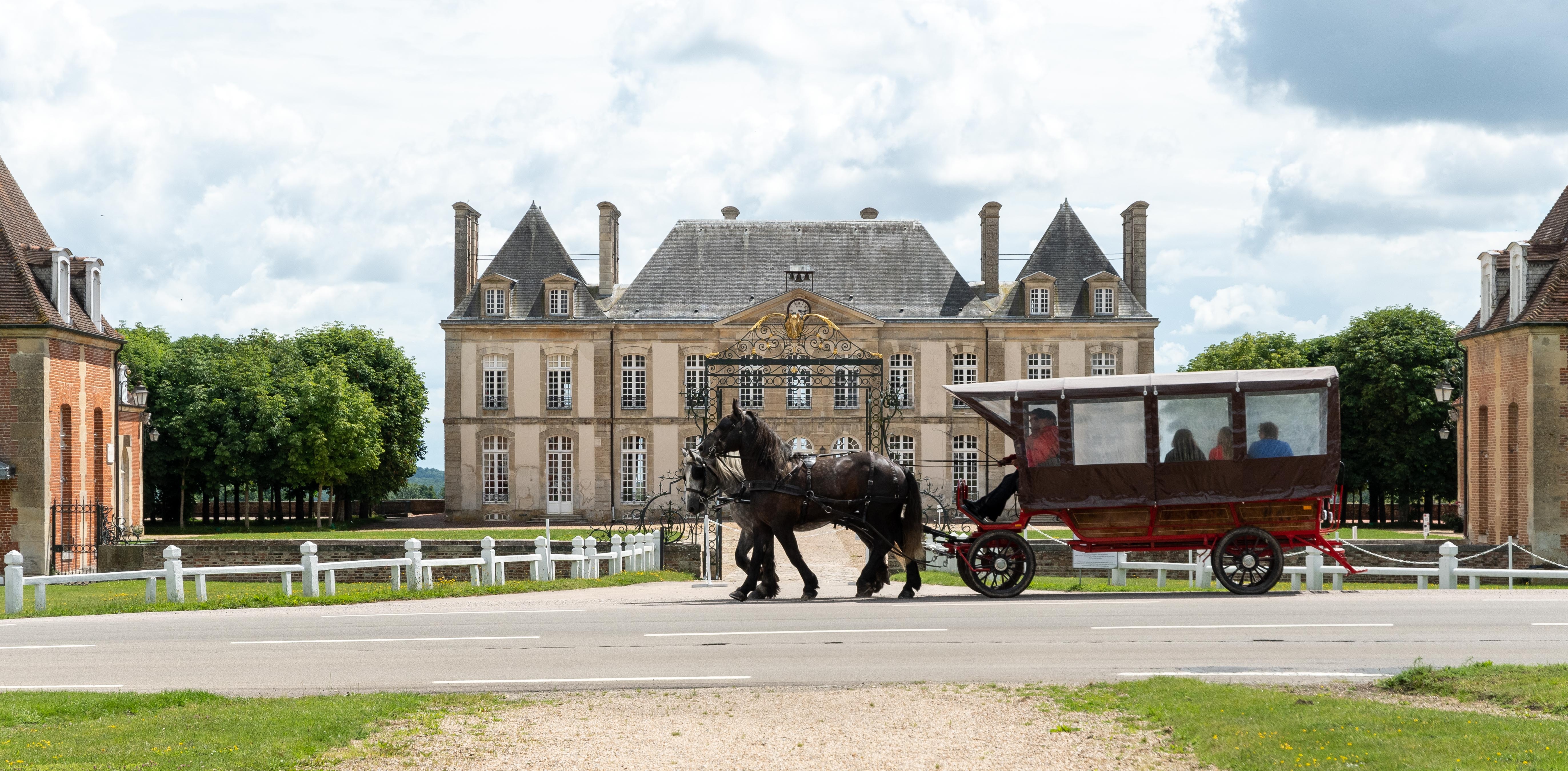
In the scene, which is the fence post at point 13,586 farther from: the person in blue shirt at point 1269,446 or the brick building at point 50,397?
the person in blue shirt at point 1269,446

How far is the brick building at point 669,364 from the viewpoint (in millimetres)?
49344

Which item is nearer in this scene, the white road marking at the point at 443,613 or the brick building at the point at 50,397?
the white road marking at the point at 443,613

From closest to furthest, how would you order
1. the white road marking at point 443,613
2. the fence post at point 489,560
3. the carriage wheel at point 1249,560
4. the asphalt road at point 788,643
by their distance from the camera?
the asphalt road at point 788,643
the white road marking at point 443,613
the carriage wheel at point 1249,560
the fence post at point 489,560

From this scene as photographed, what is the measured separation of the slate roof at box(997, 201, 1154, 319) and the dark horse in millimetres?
35277

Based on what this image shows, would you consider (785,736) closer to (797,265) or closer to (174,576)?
(174,576)

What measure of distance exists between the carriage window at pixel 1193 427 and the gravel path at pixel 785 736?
6059 mm

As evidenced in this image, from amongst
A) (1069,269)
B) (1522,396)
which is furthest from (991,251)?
(1522,396)

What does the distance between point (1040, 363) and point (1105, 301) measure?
127 inches

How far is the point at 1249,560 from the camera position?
14.5 meters

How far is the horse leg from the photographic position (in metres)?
14.9

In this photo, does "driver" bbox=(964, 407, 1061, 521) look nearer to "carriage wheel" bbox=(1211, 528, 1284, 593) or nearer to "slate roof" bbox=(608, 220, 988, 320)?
"carriage wheel" bbox=(1211, 528, 1284, 593)

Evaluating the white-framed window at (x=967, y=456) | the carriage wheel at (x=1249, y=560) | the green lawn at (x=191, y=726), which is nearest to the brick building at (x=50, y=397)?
the green lawn at (x=191, y=726)

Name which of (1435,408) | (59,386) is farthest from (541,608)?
(1435,408)

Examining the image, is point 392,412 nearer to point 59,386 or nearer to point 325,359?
point 325,359
